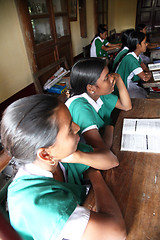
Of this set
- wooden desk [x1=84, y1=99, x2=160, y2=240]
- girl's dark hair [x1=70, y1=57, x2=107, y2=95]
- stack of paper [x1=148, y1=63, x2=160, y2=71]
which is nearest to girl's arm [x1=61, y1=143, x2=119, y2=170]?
wooden desk [x1=84, y1=99, x2=160, y2=240]

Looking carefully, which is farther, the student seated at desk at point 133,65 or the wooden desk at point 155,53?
the wooden desk at point 155,53

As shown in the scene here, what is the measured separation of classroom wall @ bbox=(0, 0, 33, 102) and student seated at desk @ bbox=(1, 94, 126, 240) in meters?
1.61

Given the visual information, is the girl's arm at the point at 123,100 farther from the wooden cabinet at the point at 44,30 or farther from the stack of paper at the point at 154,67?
the wooden cabinet at the point at 44,30

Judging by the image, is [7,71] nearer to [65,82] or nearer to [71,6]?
[65,82]

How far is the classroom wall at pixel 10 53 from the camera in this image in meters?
1.93

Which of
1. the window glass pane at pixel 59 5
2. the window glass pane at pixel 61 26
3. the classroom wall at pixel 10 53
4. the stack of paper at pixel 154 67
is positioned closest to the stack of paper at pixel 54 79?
the classroom wall at pixel 10 53

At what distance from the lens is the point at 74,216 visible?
54cm

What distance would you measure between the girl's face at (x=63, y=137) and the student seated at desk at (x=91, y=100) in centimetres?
31

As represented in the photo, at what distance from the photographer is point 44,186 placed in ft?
1.79

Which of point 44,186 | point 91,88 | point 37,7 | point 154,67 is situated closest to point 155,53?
point 154,67

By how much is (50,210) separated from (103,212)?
0.77ft

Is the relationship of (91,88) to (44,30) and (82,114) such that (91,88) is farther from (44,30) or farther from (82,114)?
(44,30)

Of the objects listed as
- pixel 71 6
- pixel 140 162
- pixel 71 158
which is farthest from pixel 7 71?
pixel 71 6

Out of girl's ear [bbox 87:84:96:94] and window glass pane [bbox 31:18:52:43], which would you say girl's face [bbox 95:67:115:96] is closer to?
girl's ear [bbox 87:84:96:94]
